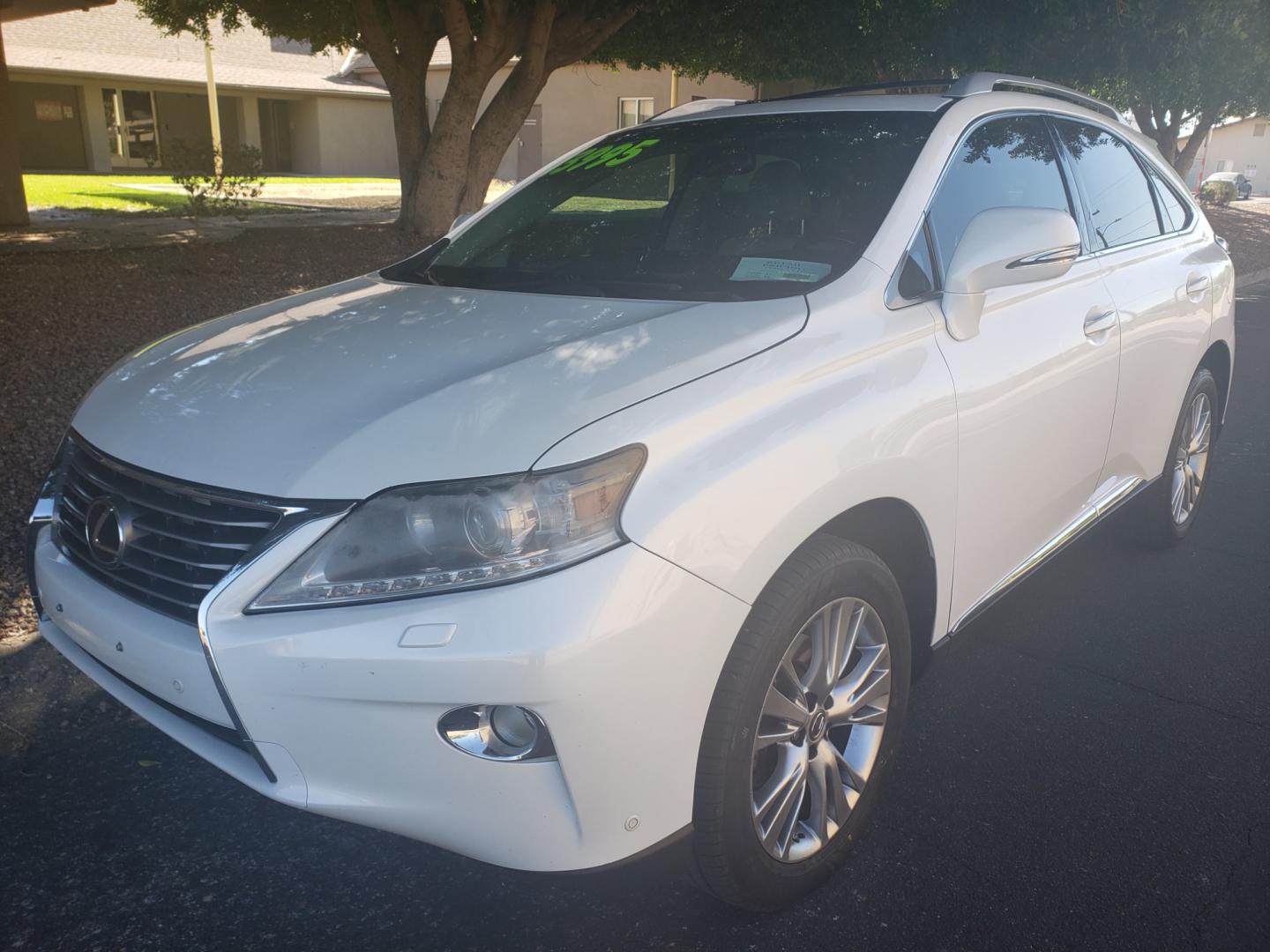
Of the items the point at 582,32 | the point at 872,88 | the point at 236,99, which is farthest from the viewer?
the point at 236,99

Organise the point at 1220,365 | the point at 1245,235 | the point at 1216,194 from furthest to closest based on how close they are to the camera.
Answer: the point at 1216,194 → the point at 1245,235 → the point at 1220,365

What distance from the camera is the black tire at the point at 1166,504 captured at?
4453mm

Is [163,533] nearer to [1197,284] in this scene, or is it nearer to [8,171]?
[1197,284]

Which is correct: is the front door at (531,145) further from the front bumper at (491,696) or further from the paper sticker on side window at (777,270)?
the front bumper at (491,696)

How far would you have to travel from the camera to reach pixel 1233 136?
65562 millimetres

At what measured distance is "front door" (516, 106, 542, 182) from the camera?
31.1 meters

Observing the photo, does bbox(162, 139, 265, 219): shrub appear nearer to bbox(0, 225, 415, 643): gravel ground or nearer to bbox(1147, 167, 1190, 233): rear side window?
bbox(0, 225, 415, 643): gravel ground

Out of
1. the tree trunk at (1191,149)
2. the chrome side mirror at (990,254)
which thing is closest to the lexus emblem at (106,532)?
the chrome side mirror at (990,254)

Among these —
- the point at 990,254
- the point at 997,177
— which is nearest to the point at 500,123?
the point at 997,177

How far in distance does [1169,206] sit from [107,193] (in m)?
21.3

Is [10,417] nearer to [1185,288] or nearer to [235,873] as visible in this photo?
[235,873]

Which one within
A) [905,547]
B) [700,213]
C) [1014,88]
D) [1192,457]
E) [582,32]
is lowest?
[1192,457]

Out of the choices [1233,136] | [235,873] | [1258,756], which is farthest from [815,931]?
[1233,136]

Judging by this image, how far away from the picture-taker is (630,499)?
6.68ft
